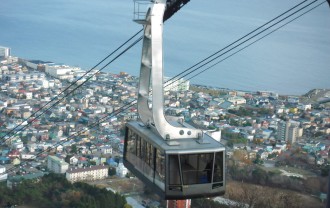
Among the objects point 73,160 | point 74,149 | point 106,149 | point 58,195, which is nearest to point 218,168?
point 58,195

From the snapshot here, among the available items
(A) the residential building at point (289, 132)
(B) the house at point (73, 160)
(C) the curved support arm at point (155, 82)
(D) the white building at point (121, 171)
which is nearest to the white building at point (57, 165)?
(B) the house at point (73, 160)

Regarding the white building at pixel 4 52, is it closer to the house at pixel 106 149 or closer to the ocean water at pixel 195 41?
the ocean water at pixel 195 41

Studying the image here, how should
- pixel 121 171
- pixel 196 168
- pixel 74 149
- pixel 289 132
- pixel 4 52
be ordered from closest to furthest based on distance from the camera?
pixel 196 168 → pixel 121 171 → pixel 74 149 → pixel 289 132 → pixel 4 52

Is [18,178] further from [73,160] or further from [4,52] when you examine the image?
[4,52]

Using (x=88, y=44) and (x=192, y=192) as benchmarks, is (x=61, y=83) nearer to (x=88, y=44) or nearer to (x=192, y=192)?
(x=88, y=44)

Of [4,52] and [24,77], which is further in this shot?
[4,52]
